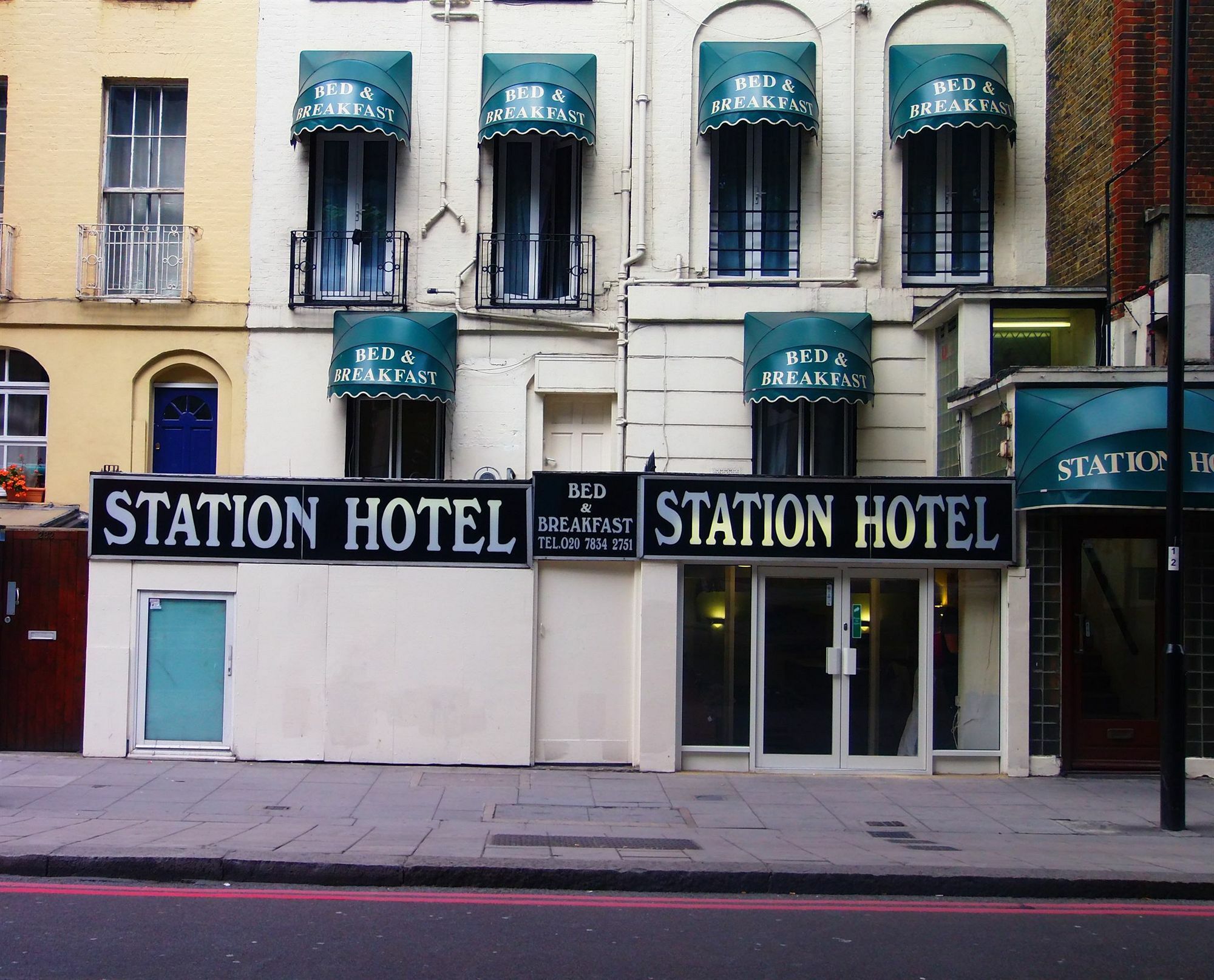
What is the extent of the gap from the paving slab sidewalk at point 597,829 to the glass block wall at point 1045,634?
52 centimetres

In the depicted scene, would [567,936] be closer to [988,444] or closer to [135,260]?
[988,444]

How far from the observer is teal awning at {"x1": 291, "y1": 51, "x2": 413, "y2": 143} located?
44.6 feet

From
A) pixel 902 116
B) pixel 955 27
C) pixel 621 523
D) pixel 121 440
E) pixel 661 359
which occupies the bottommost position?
pixel 621 523

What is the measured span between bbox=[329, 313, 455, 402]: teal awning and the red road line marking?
21.5 ft

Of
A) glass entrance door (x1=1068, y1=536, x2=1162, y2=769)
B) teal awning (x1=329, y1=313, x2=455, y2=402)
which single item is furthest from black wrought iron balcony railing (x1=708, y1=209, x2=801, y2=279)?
glass entrance door (x1=1068, y1=536, x2=1162, y2=769)

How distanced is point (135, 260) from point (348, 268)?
8.95ft

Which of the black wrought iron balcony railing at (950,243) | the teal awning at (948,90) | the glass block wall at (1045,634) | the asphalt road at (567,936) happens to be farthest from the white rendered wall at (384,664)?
the teal awning at (948,90)

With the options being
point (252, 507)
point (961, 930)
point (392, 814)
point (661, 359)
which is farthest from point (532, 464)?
point (961, 930)

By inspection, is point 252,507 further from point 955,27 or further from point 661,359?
point 955,27

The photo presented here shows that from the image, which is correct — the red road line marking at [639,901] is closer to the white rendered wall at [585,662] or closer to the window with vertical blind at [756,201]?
the white rendered wall at [585,662]

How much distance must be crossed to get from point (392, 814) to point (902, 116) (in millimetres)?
9957

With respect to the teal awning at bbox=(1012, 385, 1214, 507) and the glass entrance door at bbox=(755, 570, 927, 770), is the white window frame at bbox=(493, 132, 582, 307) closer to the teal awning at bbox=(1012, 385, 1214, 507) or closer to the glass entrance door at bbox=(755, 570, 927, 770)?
the glass entrance door at bbox=(755, 570, 927, 770)

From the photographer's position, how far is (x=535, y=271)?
1466 cm

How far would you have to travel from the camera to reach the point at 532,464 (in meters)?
14.5
